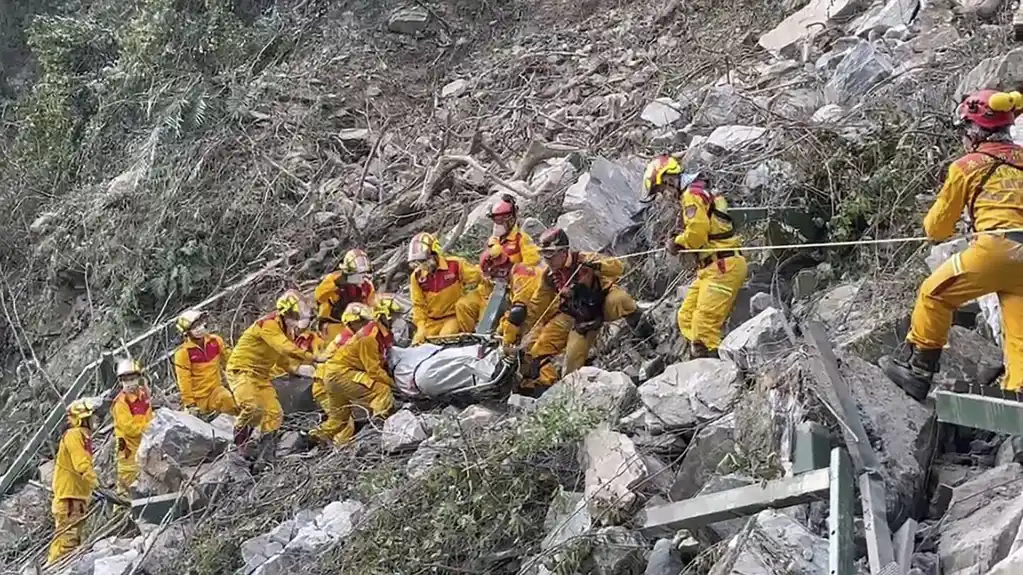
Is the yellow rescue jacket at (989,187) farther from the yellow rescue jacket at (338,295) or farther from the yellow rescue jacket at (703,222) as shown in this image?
the yellow rescue jacket at (338,295)

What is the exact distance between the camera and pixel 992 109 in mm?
5008

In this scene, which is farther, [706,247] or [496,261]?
[496,261]

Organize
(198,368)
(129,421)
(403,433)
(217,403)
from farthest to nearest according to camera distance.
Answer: (217,403)
(198,368)
(129,421)
(403,433)

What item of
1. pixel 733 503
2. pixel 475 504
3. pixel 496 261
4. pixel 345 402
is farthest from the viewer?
pixel 496 261

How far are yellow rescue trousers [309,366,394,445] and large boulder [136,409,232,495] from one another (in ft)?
3.05

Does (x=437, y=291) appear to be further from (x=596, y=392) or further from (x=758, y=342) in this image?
(x=758, y=342)

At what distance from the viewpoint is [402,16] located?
50.4 feet

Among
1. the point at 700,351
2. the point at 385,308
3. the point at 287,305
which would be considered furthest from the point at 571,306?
the point at 287,305

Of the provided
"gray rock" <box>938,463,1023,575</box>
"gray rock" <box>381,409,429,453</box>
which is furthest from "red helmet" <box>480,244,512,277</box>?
"gray rock" <box>938,463,1023,575</box>

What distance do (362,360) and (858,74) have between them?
178 inches

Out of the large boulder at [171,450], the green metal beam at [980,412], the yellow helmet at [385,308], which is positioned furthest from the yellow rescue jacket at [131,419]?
the green metal beam at [980,412]

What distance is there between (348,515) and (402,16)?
10253 mm

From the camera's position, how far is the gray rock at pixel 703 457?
16.9 ft

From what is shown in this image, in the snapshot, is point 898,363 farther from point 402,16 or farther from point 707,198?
point 402,16
